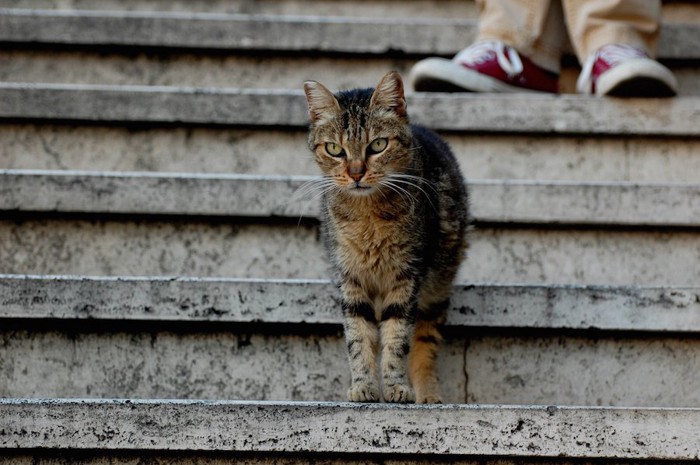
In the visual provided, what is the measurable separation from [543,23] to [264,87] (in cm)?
108

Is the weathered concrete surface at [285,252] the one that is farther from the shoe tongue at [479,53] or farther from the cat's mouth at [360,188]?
the shoe tongue at [479,53]

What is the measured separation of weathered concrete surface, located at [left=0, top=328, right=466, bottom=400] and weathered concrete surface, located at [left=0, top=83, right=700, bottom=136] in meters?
0.98

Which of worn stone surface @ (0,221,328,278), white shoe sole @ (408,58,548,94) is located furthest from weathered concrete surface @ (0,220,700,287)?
white shoe sole @ (408,58,548,94)

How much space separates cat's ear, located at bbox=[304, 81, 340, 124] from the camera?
2.45m

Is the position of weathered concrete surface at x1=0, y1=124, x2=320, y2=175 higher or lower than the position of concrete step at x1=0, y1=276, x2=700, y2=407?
higher

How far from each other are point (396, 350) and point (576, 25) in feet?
5.61

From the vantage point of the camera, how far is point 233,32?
3553 millimetres

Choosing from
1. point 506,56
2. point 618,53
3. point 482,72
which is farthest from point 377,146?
point 618,53

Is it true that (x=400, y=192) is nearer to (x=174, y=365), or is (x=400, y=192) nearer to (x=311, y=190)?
(x=311, y=190)

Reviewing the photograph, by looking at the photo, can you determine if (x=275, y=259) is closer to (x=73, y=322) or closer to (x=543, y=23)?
(x=73, y=322)

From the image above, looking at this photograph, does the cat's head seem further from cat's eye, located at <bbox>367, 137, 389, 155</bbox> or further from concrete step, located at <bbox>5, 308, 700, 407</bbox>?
concrete step, located at <bbox>5, 308, 700, 407</bbox>

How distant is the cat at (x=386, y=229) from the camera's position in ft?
7.45

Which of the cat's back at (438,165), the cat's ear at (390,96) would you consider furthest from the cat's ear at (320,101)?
the cat's back at (438,165)

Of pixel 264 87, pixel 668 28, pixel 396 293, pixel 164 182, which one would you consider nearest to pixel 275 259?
pixel 164 182
